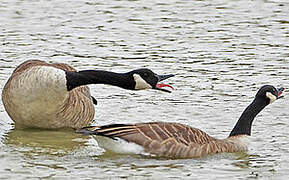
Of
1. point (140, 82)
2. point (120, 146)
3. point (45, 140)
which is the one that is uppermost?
point (140, 82)

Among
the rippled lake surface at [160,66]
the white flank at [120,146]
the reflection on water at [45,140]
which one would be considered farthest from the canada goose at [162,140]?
the reflection on water at [45,140]

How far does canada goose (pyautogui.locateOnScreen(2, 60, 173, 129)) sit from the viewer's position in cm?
956

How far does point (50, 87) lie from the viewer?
32.0ft

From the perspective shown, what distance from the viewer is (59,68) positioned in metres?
10.5

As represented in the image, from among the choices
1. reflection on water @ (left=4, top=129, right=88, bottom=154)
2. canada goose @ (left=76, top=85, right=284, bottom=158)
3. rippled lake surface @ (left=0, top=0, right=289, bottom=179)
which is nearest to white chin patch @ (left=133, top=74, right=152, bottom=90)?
canada goose @ (left=76, top=85, right=284, bottom=158)

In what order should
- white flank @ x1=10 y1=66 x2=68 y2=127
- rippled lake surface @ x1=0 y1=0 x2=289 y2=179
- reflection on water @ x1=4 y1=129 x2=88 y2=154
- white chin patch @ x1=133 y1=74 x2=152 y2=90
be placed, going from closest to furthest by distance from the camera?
rippled lake surface @ x1=0 y1=0 x2=289 y2=179
reflection on water @ x1=4 y1=129 x2=88 y2=154
white chin patch @ x1=133 y1=74 x2=152 y2=90
white flank @ x1=10 y1=66 x2=68 y2=127

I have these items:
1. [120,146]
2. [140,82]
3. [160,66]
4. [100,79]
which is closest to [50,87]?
[100,79]


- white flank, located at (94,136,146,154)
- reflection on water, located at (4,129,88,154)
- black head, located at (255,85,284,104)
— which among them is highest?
black head, located at (255,85,284,104)

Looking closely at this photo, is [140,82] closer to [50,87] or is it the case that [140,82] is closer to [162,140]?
[162,140]

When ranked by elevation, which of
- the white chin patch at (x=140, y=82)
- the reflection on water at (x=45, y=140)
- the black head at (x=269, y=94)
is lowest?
the reflection on water at (x=45, y=140)

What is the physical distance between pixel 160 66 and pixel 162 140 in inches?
194

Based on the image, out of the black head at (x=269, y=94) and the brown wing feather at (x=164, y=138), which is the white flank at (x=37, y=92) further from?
the black head at (x=269, y=94)

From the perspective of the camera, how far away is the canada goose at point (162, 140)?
860 cm

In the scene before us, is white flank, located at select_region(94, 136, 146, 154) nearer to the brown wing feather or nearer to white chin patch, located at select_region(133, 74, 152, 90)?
the brown wing feather
